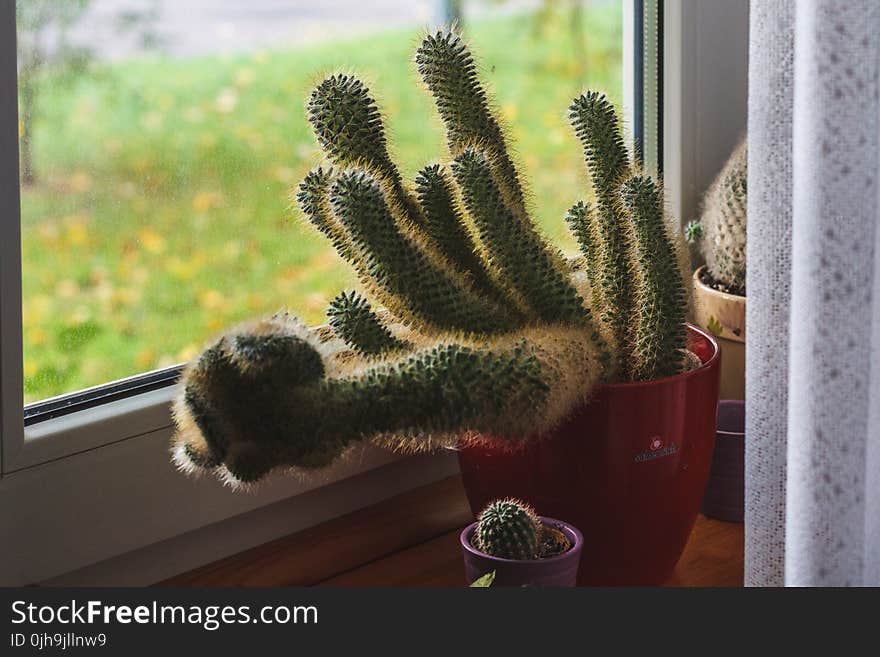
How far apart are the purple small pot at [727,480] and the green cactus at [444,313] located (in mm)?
181

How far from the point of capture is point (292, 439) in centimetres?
66

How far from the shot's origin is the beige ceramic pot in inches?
42.6

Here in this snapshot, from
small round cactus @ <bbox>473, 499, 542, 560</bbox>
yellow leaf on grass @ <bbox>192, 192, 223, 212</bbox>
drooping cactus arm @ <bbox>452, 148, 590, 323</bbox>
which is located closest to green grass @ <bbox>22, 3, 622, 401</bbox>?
yellow leaf on grass @ <bbox>192, 192, 223, 212</bbox>

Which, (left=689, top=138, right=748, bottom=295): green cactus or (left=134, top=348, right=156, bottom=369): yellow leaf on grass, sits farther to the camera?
(left=689, top=138, right=748, bottom=295): green cactus

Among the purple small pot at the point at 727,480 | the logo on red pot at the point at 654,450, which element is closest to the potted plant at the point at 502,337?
the logo on red pot at the point at 654,450

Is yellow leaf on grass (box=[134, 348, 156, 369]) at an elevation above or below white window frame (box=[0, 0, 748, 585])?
above

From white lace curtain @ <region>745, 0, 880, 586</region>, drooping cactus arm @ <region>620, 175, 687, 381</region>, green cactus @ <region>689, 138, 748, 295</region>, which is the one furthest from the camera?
green cactus @ <region>689, 138, 748, 295</region>

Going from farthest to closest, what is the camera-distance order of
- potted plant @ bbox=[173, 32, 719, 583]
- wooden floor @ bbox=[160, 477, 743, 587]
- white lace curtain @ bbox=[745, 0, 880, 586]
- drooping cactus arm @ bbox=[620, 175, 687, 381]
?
wooden floor @ bbox=[160, 477, 743, 587] → drooping cactus arm @ bbox=[620, 175, 687, 381] → potted plant @ bbox=[173, 32, 719, 583] → white lace curtain @ bbox=[745, 0, 880, 586]

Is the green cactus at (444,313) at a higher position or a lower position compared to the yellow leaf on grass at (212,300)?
higher

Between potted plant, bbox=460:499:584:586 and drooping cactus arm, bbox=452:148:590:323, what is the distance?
15cm

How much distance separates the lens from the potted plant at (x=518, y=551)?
752mm

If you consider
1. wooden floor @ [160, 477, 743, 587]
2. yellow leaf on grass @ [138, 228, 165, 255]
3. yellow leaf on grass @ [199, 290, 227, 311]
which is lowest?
wooden floor @ [160, 477, 743, 587]

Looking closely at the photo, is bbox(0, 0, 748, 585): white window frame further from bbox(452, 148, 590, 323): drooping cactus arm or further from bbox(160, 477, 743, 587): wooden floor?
bbox(452, 148, 590, 323): drooping cactus arm

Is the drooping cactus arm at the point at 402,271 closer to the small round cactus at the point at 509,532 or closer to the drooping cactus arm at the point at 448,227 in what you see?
the drooping cactus arm at the point at 448,227
